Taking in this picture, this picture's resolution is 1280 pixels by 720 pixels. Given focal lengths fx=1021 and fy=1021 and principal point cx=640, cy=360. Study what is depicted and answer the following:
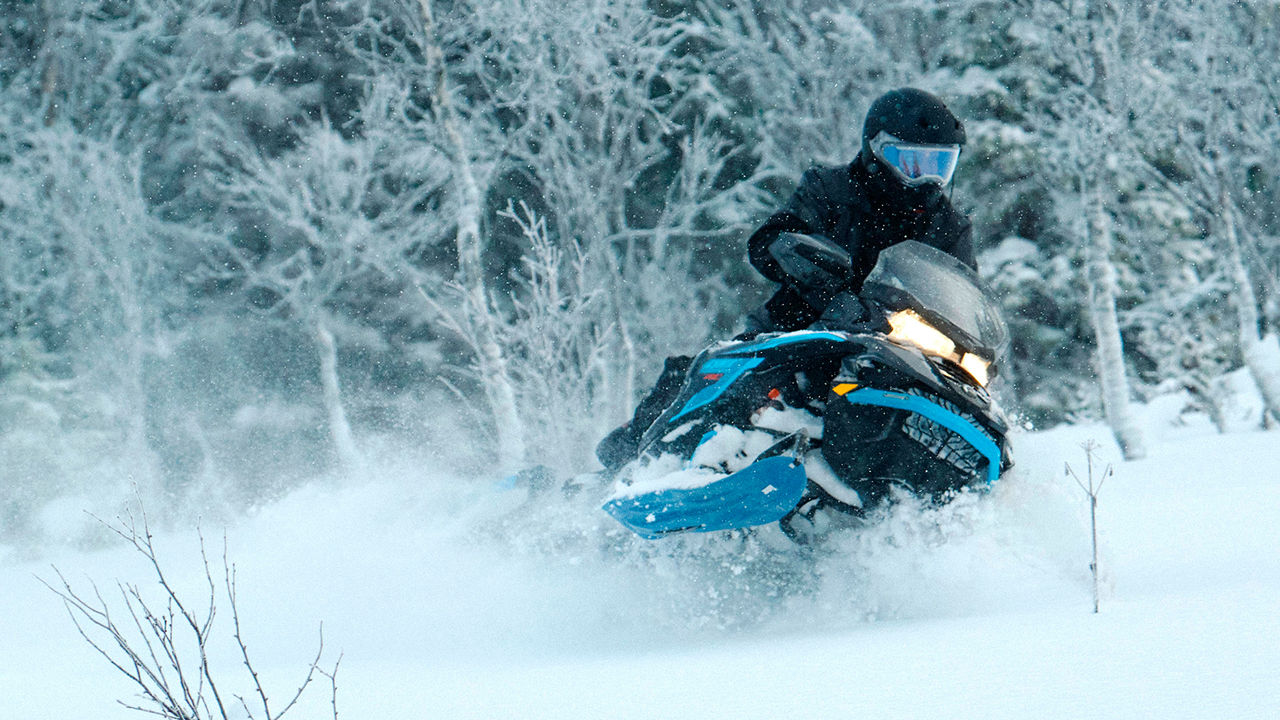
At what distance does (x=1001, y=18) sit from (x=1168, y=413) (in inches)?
262

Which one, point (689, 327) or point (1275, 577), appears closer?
point (1275, 577)

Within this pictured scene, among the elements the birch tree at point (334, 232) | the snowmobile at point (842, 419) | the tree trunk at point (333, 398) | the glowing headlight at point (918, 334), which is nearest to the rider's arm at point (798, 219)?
the snowmobile at point (842, 419)

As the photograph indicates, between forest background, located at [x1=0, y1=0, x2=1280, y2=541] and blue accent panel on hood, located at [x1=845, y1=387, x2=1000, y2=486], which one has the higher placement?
forest background, located at [x1=0, y1=0, x2=1280, y2=541]

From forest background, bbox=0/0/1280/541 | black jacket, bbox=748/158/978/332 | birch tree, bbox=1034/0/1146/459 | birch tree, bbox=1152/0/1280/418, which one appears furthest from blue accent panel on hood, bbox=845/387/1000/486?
birch tree, bbox=1152/0/1280/418

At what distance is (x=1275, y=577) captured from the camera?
2.76 meters

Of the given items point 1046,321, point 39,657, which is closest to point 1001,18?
point 1046,321

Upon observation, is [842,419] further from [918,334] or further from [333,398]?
[333,398]

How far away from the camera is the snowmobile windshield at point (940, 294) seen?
120 inches

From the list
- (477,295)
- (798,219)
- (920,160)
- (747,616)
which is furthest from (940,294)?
(477,295)

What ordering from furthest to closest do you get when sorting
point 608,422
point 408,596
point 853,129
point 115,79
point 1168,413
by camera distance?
point 115,79 → point 1168,413 → point 853,129 → point 608,422 → point 408,596

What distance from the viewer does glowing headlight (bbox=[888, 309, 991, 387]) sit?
297 centimetres

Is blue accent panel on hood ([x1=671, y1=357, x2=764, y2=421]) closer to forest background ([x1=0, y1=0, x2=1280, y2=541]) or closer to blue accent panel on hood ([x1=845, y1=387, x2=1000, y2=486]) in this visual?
blue accent panel on hood ([x1=845, y1=387, x2=1000, y2=486])

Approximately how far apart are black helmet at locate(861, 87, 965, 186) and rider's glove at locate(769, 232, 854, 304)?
531 millimetres

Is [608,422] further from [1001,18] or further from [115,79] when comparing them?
[115,79]
